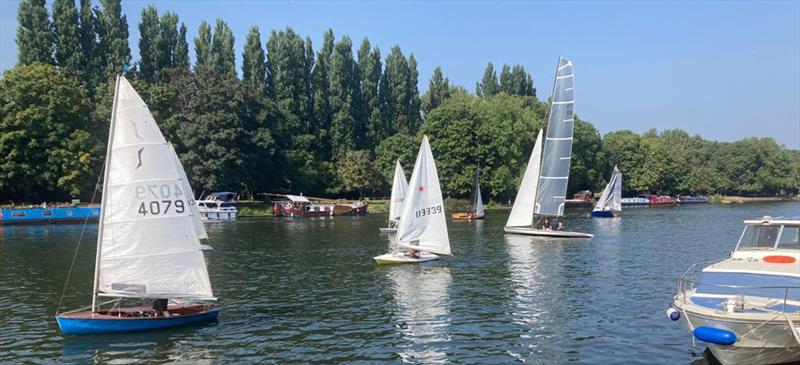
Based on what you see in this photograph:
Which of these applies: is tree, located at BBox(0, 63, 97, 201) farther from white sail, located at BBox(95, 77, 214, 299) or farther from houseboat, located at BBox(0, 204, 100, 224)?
white sail, located at BBox(95, 77, 214, 299)

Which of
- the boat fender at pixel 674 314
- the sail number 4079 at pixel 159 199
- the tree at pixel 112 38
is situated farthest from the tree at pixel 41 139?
the boat fender at pixel 674 314

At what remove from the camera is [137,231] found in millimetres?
26172

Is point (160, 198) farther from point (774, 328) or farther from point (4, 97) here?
point (4, 97)

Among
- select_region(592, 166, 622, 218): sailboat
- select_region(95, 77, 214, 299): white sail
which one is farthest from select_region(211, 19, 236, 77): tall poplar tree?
select_region(95, 77, 214, 299): white sail

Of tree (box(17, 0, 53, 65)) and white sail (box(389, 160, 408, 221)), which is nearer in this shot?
white sail (box(389, 160, 408, 221))

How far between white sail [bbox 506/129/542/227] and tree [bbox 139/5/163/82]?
8285 cm

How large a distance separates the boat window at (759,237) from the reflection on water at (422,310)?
496 inches

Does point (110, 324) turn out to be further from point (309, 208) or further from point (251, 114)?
point (251, 114)

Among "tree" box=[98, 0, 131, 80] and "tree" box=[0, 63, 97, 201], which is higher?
"tree" box=[98, 0, 131, 80]

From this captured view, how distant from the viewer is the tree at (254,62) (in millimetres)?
126250

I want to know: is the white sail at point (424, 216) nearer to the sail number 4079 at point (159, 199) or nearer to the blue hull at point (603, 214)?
the sail number 4079 at point (159, 199)

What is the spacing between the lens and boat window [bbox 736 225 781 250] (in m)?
A: 24.8

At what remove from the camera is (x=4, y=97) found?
93.4m

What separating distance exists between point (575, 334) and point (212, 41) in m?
119
